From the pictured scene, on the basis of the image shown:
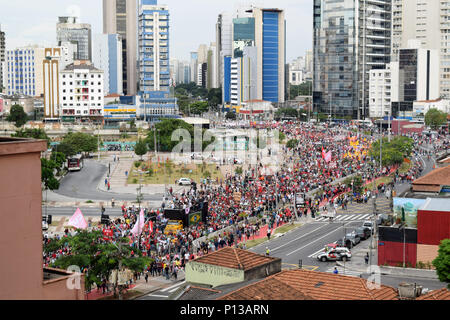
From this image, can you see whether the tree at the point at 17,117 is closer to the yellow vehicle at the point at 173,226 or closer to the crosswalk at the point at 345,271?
the yellow vehicle at the point at 173,226

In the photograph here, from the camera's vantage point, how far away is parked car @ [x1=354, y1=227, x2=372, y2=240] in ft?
115

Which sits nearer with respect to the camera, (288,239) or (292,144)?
(288,239)

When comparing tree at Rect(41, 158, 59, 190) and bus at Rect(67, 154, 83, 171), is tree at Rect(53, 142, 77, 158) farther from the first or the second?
tree at Rect(41, 158, 59, 190)

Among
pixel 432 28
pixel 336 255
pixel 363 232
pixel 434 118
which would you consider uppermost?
pixel 432 28

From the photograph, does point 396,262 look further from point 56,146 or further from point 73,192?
point 56,146

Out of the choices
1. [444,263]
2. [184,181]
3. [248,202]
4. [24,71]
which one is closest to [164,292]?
[444,263]

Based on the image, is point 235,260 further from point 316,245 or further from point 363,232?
point 363,232

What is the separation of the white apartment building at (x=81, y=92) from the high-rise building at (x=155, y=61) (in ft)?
41.0

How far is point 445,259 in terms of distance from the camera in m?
24.7

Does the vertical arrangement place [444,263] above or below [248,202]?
above

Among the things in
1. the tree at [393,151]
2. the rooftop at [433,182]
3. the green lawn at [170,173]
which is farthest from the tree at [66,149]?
the rooftop at [433,182]

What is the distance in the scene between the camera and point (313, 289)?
18.1 m

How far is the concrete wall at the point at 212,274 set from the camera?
20959 mm

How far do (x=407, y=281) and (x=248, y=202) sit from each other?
54.5ft
